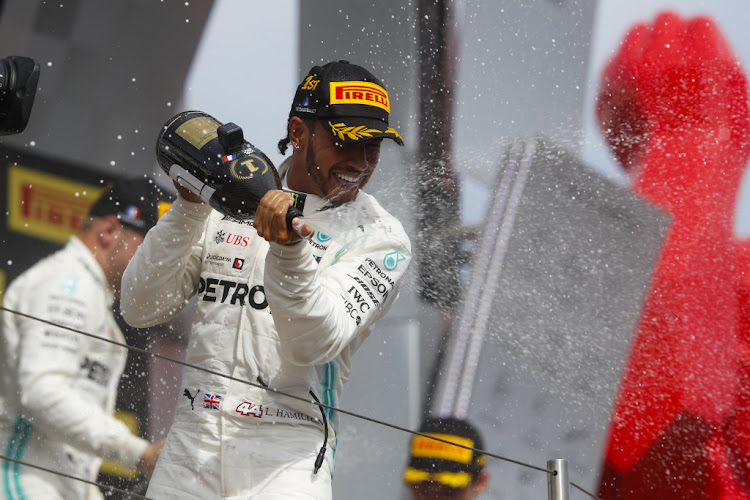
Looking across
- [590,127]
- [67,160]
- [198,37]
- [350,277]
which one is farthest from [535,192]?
[350,277]

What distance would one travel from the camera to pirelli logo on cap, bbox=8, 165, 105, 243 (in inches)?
108

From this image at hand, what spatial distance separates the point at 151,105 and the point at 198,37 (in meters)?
0.38

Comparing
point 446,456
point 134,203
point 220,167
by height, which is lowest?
point 446,456

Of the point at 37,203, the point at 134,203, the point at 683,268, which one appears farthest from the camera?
the point at 683,268

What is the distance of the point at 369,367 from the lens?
322cm

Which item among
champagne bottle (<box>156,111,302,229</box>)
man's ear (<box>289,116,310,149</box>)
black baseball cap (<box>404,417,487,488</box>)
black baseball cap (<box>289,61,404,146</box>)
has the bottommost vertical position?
black baseball cap (<box>404,417,487,488</box>)

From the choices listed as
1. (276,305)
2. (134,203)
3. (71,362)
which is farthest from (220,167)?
(134,203)

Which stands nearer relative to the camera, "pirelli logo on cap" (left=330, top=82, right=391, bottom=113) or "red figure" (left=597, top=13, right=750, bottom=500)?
"pirelli logo on cap" (left=330, top=82, right=391, bottom=113)

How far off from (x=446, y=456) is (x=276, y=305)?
5.56 ft

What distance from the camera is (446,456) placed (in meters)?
2.83

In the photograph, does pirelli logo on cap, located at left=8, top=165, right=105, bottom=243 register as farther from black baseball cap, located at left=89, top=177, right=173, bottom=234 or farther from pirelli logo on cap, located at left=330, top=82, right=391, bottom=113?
pirelli logo on cap, located at left=330, top=82, right=391, bottom=113

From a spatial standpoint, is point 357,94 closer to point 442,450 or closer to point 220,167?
point 220,167

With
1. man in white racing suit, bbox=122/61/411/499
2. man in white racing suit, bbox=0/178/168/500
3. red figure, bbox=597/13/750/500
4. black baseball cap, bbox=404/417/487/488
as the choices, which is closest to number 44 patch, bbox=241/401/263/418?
man in white racing suit, bbox=122/61/411/499

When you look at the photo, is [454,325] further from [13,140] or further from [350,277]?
[350,277]
